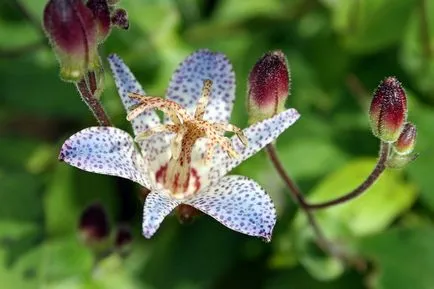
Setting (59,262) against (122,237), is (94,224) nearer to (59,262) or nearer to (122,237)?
(122,237)

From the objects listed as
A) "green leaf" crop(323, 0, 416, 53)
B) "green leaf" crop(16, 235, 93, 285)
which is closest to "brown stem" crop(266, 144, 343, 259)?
"green leaf" crop(16, 235, 93, 285)

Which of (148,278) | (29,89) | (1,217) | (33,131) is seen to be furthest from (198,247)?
(33,131)

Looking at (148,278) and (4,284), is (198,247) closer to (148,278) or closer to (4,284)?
(148,278)

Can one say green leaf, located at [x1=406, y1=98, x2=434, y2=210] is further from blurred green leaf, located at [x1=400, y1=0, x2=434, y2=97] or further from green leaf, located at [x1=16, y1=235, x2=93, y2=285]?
green leaf, located at [x1=16, y1=235, x2=93, y2=285]

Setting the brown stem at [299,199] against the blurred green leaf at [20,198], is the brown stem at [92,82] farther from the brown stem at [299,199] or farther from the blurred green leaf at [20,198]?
the blurred green leaf at [20,198]

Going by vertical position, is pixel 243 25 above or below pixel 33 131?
above

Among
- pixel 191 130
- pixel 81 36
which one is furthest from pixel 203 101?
pixel 81 36

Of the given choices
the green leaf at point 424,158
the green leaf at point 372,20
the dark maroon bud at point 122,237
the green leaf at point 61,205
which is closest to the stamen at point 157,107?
the dark maroon bud at point 122,237

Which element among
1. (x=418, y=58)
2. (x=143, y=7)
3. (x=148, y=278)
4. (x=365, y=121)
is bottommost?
(x=148, y=278)
